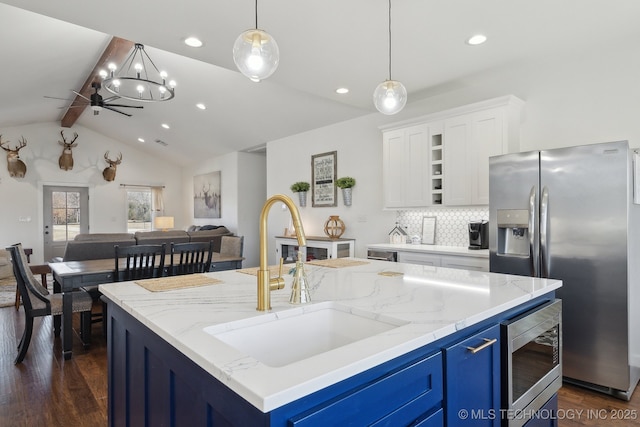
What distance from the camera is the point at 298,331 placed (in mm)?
1346

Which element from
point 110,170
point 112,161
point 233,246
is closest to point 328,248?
point 233,246

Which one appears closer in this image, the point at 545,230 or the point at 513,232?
the point at 545,230

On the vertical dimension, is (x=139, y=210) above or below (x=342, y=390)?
above

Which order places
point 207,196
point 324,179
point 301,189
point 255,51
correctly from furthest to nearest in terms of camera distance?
point 207,196
point 301,189
point 324,179
point 255,51

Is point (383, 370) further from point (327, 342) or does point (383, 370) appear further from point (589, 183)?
point (589, 183)

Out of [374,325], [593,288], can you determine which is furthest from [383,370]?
[593,288]

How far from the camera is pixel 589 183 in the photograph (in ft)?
8.58

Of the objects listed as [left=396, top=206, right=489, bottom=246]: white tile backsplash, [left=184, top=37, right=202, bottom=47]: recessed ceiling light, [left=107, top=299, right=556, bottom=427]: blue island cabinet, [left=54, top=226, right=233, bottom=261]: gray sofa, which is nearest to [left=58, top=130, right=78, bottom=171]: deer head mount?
[left=54, top=226, right=233, bottom=261]: gray sofa

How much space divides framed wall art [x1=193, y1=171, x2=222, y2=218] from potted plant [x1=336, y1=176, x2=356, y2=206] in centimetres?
427

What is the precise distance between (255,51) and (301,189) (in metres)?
4.36

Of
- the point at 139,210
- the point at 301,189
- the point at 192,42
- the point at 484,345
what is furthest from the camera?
the point at 139,210

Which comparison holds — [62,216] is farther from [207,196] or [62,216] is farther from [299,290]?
[299,290]

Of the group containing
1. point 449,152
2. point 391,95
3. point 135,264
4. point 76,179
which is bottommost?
point 135,264

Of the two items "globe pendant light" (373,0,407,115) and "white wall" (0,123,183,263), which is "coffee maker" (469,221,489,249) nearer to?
"globe pendant light" (373,0,407,115)
